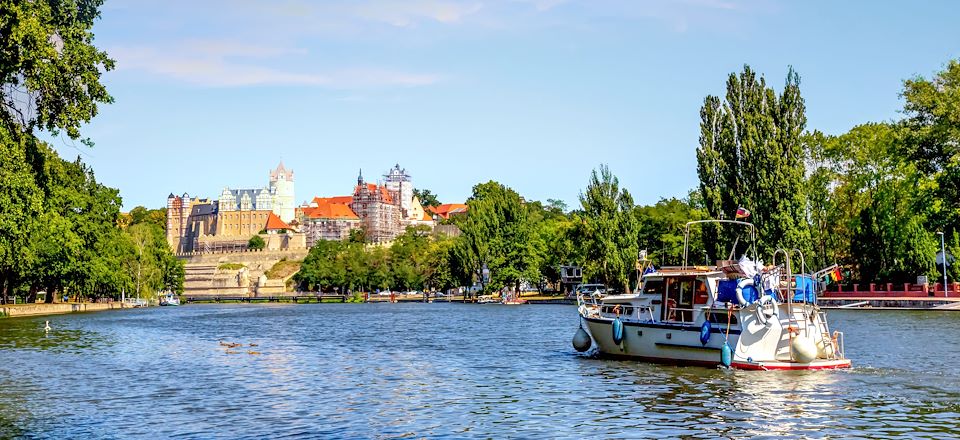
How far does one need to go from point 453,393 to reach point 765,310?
11398 millimetres

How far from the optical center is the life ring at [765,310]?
33656mm

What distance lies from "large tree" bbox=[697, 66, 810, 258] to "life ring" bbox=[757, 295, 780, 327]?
144ft

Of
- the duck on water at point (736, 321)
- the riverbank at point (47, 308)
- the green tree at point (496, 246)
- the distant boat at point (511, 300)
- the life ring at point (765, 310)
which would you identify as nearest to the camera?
the life ring at point (765, 310)

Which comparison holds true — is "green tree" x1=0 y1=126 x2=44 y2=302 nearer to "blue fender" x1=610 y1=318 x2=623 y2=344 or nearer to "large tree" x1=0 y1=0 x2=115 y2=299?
"large tree" x1=0 y1=0 x2=115 y2=299

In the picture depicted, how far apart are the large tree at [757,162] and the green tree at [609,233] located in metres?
19.3

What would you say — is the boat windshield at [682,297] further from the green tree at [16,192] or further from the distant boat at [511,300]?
the distant boat at [511,300]

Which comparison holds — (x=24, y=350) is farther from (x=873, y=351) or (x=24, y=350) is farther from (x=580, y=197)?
(x=580, y=197)

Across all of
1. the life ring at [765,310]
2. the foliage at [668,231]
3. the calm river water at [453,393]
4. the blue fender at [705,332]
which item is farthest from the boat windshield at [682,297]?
the foliage at [668,231]

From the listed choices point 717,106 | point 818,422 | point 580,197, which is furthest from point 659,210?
point 818,422

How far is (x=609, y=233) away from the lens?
101750mm

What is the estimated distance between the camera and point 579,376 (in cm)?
3362

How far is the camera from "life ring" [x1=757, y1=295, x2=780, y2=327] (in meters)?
33.7

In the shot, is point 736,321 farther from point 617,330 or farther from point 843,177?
point 843,177

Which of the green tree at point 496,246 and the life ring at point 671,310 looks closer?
the life ring at point 671,310
